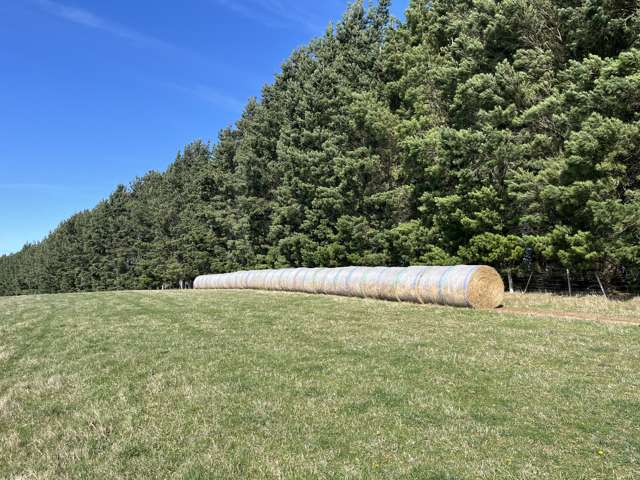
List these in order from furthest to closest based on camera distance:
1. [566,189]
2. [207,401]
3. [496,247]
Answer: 1. [496,247]
2. [566,189]
3. [207,401]

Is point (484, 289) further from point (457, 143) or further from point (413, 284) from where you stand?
point (457, 143)

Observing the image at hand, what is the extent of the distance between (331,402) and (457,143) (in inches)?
785

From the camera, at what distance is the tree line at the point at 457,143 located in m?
17.8

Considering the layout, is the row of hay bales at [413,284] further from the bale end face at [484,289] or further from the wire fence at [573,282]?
the wire fence at [573,282]

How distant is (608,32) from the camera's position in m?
19.3

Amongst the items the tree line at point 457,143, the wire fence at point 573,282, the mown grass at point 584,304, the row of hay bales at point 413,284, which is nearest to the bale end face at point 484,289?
the row of hay bales at point 413,284

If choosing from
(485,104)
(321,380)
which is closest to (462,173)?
(485,104)

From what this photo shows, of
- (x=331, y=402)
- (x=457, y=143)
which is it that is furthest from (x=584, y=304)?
(x=331, y=402)

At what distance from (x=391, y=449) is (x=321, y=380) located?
291 centimetres

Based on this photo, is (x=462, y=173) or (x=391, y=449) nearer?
(x=391, y=449)

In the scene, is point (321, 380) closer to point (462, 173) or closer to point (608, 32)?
point (462, 173)

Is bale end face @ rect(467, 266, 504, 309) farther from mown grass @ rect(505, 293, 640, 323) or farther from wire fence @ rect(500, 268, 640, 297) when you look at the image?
wire fence @ rect(500, 268, 640, 297)

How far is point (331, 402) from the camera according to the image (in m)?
7.09

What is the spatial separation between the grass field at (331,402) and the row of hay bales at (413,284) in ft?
11.5
